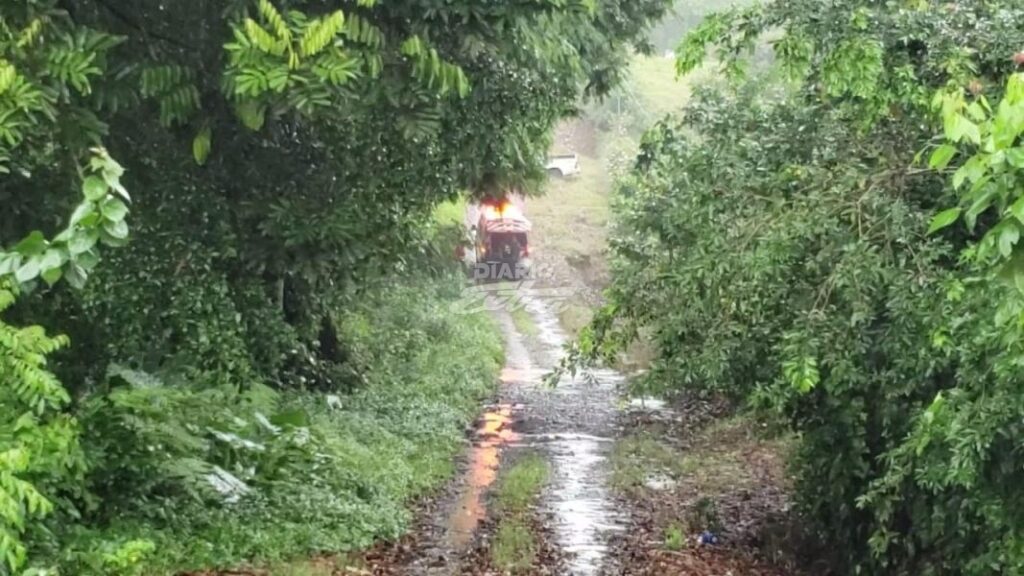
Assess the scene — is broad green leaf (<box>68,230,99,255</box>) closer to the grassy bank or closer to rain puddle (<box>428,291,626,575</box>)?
the grassy bank

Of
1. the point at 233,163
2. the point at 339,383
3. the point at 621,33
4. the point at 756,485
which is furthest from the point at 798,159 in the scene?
the point at 339,383

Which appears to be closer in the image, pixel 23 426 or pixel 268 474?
pixel 23 426

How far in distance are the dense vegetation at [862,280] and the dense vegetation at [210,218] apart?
62.2 inches

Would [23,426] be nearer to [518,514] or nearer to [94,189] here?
[94,189]

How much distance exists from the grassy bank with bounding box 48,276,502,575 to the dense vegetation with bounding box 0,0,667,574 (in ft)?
0.11

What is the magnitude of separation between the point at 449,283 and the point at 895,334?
684 inches

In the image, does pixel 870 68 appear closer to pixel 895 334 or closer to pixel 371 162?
pixel 895 334

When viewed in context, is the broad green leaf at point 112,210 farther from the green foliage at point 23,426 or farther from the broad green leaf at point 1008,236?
the broad green leaf at point 1008,236

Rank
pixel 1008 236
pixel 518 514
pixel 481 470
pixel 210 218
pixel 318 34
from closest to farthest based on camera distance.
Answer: pixel 1008 236 → pixel 318 34 → pixel 210 218 → pixel 518 514 → pixel 481 470

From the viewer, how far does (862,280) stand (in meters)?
6.50

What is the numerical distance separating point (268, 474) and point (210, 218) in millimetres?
3415

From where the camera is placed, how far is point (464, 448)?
52.3ft

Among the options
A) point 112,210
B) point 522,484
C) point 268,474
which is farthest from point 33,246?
point 522,484

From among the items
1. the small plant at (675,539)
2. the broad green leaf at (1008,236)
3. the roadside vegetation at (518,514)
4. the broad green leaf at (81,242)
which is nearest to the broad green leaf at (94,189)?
the broad green leaf at (81,242)
